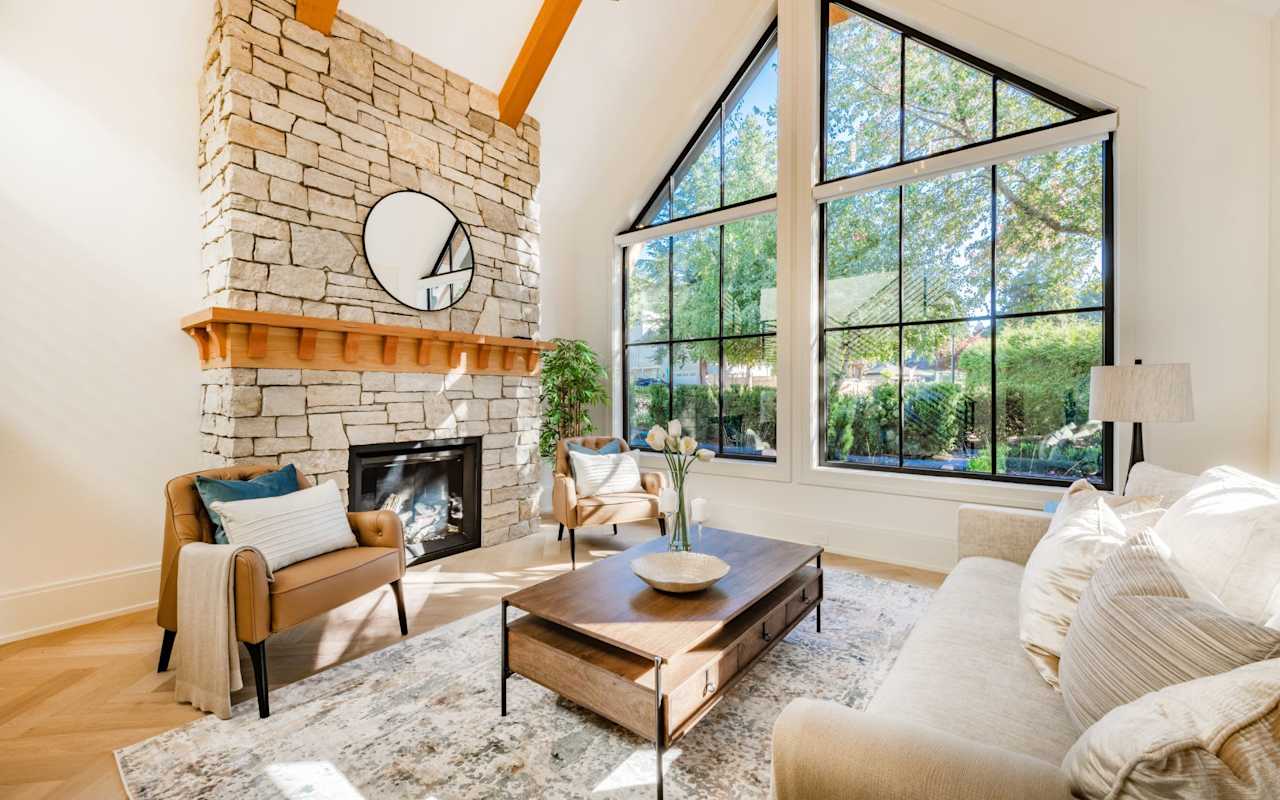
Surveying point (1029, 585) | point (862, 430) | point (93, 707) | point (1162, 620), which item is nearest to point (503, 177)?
point (862, 430)

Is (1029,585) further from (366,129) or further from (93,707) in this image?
(366,129)

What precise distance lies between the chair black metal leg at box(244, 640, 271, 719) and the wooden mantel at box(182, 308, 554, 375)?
5.64 feet

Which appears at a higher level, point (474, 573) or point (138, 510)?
point (138, 510)

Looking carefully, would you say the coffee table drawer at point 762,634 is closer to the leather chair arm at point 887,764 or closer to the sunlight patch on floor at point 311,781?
the leather chair arm at point 887,764

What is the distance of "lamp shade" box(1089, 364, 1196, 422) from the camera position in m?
2.54

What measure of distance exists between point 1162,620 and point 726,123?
5.04 meters

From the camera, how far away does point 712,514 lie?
4922 mm

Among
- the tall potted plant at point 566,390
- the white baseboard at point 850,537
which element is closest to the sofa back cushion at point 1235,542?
the white baseboard at point 850,537

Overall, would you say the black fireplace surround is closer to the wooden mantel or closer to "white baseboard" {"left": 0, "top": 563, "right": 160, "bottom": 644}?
the wooden mantel

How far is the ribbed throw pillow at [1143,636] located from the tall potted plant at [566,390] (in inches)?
170

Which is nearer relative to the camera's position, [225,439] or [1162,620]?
[1162,620]

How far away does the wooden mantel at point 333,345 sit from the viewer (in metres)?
3.06

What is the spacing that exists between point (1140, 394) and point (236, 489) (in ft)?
13.7

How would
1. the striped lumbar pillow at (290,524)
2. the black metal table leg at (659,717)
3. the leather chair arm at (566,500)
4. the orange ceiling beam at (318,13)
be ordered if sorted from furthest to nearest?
the leather chair arm at (566,500), the orange ceiling beam at (318,13), the striped lumbar pillow at (290,524), the black metal table leg at (659,717)
